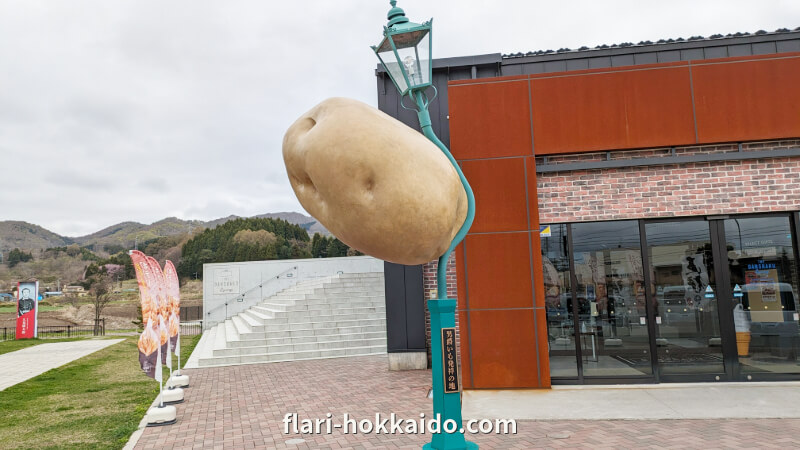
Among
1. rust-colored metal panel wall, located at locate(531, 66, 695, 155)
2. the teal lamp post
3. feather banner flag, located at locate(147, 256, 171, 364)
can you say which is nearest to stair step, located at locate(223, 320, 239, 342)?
feather banner flag, located at locate(147, 256, 171, 364)


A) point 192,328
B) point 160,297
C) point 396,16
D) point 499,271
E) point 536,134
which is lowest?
point 192,328

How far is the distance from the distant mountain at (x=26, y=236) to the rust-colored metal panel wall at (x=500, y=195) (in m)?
94.1

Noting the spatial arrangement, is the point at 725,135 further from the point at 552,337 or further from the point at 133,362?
the point at 133,362

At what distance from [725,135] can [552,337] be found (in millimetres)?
3949

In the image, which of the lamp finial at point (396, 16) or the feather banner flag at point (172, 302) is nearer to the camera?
the lamp finial at point (396, 16)

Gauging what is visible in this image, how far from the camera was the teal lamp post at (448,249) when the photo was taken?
356 cm

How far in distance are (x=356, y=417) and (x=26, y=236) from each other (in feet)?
341

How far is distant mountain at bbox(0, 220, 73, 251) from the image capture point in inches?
3200

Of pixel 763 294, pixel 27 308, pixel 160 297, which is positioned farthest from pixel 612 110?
pixel 27 308

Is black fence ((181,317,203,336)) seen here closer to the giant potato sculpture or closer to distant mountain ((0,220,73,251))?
the giant potato sculpture

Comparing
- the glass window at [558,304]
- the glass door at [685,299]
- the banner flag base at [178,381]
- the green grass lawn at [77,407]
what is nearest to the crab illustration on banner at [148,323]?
the green grass lawn at [77,407]

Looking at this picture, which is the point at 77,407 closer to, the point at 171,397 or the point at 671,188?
the point at 171,397

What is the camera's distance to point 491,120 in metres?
7.44

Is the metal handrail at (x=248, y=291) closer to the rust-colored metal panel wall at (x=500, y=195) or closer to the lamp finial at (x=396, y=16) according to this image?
the rust-colored metal panel wall at (x=500, y=195)
